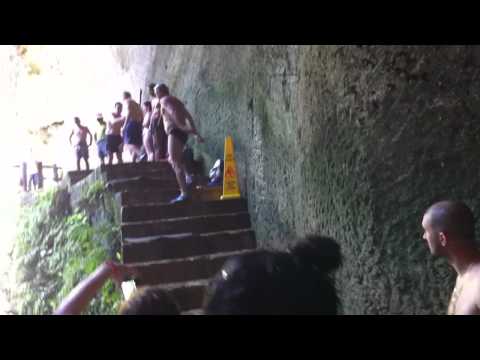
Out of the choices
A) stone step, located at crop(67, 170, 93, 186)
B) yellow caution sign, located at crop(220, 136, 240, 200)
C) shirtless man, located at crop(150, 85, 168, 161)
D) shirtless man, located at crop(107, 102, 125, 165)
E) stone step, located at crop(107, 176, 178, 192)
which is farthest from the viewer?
shirtless man, located at crop(107, 102, 125, 165)

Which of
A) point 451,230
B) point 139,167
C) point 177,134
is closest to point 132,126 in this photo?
point 139,167

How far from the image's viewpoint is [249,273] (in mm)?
989

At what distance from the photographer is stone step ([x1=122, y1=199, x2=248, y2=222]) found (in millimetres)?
4699

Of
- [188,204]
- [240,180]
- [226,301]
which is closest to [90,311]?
→ [188,204]

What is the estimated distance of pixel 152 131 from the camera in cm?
673

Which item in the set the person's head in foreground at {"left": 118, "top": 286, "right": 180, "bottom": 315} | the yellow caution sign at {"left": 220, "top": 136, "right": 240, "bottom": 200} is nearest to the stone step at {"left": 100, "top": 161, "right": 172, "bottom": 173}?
the yellow caution sign at {"left": 220, "top": 136, "right": 240, "bottom": 200}

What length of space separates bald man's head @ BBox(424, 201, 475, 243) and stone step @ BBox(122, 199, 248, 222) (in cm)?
352

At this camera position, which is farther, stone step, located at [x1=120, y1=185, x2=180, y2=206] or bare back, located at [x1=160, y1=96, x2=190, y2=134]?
bare back, located at [x1=160, y1=96, x2=190, y2=134]

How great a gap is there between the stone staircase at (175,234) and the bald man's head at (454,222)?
2546 mm

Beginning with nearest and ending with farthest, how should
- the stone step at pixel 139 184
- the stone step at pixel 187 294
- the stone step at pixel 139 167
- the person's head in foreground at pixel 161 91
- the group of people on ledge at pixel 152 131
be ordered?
the stone step at pixel 187 294 → the group of people on ledge at pixel 152 131 → the stone step at pixel 139 184 → the person's head in foreground at pixel 161 91 → the stone step at pixel 139 167

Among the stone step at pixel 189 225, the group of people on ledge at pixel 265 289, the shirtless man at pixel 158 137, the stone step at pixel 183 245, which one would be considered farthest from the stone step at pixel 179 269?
the group of people on ledge at pixel 265 289

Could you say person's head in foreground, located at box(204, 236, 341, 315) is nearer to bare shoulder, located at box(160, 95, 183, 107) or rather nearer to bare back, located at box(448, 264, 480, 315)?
bare back, located at box(448, 264, 480, 315)

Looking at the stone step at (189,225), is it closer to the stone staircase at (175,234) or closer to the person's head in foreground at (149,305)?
the stone staircase at (175,234)

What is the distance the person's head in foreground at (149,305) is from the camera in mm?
992
